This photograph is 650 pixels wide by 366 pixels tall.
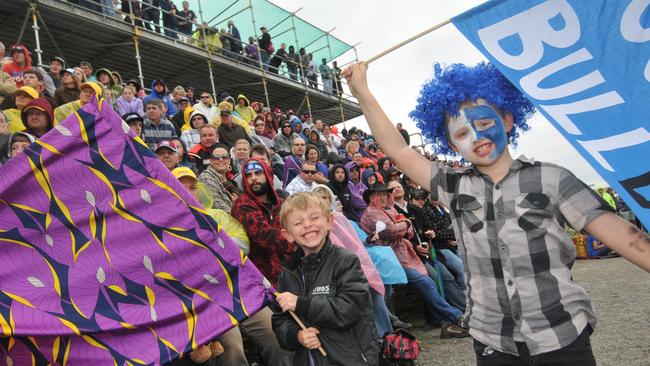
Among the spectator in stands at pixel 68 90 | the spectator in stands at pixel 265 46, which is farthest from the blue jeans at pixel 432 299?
the spectator in stands at pixel 265 46

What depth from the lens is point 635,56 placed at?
1503 mm

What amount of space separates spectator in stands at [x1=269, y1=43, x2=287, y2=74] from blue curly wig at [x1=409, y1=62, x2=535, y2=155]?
1677cm

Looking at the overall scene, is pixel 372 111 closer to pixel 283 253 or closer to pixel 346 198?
pixel 283 253

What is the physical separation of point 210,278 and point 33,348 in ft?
2.93

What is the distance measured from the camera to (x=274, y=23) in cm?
1880

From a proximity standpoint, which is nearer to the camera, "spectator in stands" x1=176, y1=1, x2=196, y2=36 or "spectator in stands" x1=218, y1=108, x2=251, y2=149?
"spectator in stands" x1=218, y1=108, x2=251, y2=149

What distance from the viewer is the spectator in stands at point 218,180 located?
167 inches

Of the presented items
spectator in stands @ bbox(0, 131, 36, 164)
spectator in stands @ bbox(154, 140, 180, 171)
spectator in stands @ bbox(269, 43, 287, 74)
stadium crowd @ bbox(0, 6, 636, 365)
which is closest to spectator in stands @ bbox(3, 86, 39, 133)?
stadium crowd @ bbox(0, 6, 636, 365)

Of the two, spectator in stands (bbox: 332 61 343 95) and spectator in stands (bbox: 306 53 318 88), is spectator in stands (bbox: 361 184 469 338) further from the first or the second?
spectator in stands (bbox: 332 61 343 95)

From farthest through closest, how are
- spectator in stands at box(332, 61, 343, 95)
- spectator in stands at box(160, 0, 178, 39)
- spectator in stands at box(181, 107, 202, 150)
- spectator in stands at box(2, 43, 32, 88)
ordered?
1. spectator in stands at box(332, 61, 343, 95)
2. spectator in stands at box(160, 0, 178, 39)
3. spectator in stands at box(181, 107, 202, 150)
4. spectator in stands at box(2, 43, 32, 88)

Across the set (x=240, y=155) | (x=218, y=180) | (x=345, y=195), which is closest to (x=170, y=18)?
(x=240, y=155)

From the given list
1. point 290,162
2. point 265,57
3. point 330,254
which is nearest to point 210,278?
point 330,254

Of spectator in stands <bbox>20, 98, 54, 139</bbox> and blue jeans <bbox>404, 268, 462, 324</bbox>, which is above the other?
spectator in stands <bbox>20, 98, 54, 139</bbox>

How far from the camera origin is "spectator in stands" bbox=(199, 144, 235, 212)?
4234 millimetres
